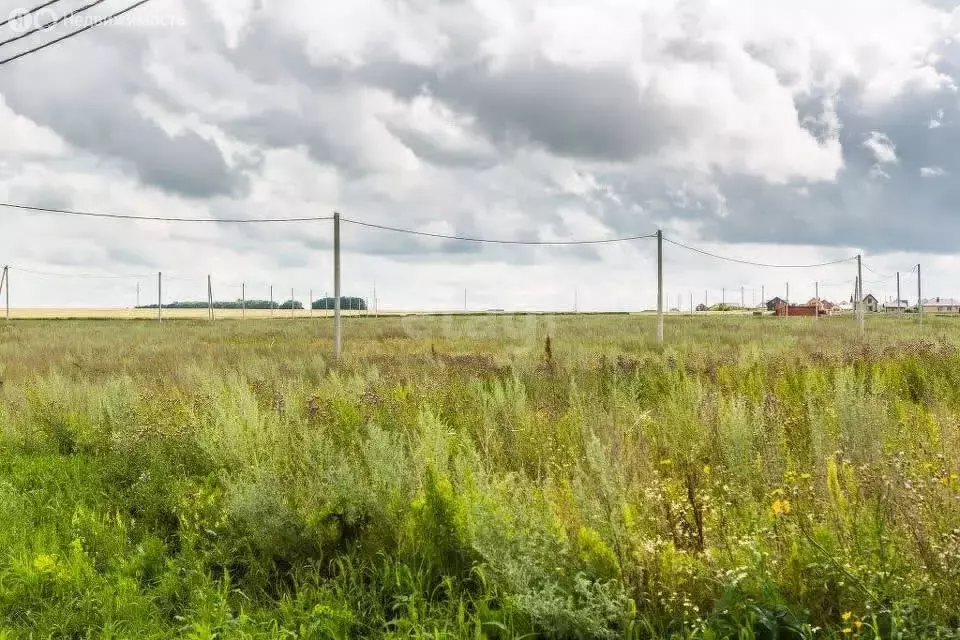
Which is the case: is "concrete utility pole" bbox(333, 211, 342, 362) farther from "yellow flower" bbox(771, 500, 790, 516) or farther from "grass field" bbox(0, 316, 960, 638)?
"yellow flower" bbox(771, 500, 790, 516)

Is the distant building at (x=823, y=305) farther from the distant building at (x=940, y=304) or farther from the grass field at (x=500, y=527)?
the grass field at (x=500, y=527)

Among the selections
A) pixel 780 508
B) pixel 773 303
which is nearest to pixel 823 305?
pixel 773 303

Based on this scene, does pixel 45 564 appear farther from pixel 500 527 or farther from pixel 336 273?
pixel 336 273

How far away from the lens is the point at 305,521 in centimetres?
459

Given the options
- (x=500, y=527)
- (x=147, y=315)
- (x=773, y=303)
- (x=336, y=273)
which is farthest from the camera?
(x=773, y=303)

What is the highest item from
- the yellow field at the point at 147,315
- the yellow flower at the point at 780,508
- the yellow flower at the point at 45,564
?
the yellow field at the point at 147,315

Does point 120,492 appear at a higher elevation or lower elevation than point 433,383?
lower

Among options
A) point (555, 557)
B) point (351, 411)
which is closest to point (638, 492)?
point (555, 557)

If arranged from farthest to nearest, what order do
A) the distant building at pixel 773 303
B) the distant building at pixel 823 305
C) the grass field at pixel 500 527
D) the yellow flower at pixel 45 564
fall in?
the distant building at pixel 773 303, the distant building at pixel 823 305, the yellow flower at pixel 45 564, the grass field at pixel 500 527

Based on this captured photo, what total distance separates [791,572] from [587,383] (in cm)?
692

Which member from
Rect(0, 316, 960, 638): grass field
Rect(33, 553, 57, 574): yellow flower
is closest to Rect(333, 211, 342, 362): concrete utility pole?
Rect(0, 316, 960, 638): grass field

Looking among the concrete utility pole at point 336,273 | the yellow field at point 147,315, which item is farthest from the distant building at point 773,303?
the concrete utility pole at point 336,273

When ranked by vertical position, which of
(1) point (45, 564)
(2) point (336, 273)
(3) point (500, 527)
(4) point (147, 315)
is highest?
(2) point (336, 273)

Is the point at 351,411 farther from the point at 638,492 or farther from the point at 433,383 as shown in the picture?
the point at 638,492
